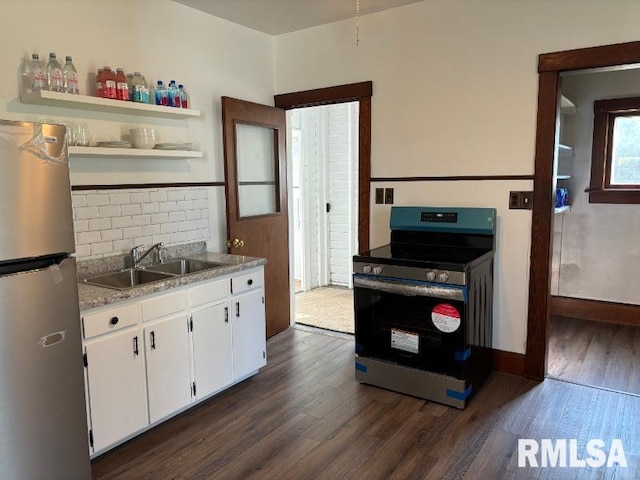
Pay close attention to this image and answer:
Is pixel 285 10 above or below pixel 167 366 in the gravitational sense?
above

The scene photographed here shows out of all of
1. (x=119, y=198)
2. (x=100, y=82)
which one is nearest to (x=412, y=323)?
(x=119, y=198)

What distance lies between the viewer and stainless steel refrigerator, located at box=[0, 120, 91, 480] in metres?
1.75

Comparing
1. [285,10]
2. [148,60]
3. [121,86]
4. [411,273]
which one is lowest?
[411,273]

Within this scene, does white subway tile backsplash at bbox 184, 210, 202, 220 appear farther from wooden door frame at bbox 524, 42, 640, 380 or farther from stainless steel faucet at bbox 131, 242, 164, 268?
wooden door frame at bbox 524, 42, 640, 380

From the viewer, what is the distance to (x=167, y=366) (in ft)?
8.54

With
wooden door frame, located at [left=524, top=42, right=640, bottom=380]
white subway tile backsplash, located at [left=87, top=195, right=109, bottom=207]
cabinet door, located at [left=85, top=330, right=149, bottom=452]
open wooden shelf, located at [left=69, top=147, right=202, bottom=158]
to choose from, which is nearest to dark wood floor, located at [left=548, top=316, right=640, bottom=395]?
wooden door frame, located at [left=524, top=42, right=640, bottom=380]

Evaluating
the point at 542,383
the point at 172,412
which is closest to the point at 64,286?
the point at 172,412

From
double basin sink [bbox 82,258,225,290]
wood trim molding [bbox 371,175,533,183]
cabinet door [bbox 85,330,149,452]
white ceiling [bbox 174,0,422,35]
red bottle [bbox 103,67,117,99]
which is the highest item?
white ceiling [bbox 174,0,422,35]

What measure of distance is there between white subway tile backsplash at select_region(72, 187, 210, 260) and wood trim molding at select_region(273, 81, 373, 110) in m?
1.13

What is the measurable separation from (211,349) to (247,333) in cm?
32

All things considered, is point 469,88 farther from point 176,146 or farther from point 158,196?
point 158,196

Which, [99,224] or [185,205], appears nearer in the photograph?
[99,224]

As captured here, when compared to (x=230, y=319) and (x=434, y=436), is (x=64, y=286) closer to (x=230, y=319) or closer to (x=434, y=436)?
(x=230, y=319)

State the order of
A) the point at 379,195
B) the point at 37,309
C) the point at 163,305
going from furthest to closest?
the point at 379,195 → the point at 163,305 → the point at 37,309
